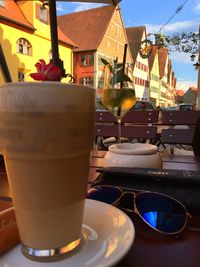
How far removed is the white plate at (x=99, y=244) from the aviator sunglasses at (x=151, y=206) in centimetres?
4

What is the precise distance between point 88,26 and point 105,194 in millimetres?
15584

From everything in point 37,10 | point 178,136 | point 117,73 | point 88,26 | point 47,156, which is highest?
point 88,26

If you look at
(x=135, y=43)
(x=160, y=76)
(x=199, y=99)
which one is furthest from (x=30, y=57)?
(x=160, y=76)

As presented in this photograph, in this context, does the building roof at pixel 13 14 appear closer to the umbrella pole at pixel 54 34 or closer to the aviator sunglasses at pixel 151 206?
the umbrella pole at pixel 54 34

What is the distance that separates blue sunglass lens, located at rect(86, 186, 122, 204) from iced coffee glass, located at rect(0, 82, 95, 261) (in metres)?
0.12

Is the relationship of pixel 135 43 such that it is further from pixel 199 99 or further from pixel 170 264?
pixel 170 264

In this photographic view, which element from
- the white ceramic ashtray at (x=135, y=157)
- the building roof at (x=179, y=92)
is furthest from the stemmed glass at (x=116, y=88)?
the building roof at (x=179, y=92)

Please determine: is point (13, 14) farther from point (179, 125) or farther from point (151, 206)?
point (151, 206)

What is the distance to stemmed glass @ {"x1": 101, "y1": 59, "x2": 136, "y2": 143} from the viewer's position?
0.62 meters

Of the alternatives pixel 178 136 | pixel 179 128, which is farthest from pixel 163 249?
pixel 179 128

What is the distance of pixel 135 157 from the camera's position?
477 millimetres

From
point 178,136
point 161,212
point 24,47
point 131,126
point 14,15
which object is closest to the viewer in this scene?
point 161,212

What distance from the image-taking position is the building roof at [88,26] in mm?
13859

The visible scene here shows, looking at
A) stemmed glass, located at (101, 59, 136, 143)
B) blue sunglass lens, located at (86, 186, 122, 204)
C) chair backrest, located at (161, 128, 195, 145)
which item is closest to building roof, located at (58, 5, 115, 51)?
chair backrest, located at (161, 128, 195, 145)
